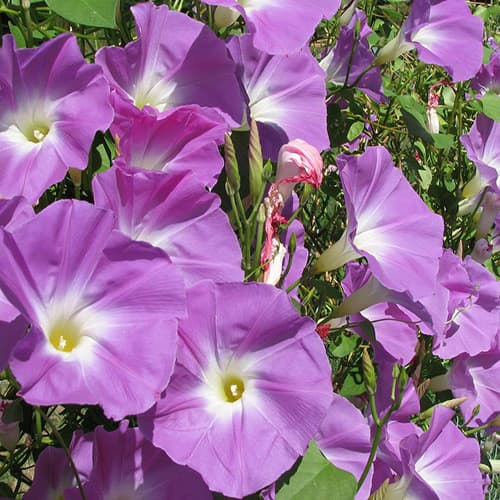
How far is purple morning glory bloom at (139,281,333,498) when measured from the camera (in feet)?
2.51

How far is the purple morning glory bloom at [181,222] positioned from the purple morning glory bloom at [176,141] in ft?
0.10

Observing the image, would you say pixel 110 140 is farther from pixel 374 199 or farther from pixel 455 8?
pixel 455 8

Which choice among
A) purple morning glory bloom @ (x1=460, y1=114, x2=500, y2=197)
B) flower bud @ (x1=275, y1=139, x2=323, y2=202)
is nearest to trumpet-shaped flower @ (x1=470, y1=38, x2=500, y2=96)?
purple morning glory bloom @ (x1=460, y1=114, x2=500, y2=197)

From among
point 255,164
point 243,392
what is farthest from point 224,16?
point 243,392

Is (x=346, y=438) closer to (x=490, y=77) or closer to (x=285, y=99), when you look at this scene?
(x=285, y=99)

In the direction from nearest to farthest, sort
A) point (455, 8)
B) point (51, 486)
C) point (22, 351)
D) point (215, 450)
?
point (22, 351)
point (215, 450)
point (51, 486)
point (455, 8)

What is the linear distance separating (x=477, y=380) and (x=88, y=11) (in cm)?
83

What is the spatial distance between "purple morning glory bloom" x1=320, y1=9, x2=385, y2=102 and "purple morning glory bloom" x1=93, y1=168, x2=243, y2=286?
0.53 m

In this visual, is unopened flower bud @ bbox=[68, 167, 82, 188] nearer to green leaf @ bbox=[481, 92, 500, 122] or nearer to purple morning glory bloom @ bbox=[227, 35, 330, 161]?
purple morning glory bloom @ bbox=[227, 35, 330, 161]

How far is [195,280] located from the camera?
82cm

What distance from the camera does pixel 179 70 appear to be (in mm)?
918

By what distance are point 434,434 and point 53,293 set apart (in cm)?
63

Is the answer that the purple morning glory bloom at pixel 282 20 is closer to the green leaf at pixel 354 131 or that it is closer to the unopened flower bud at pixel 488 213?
the green leaf at pixel 354 131

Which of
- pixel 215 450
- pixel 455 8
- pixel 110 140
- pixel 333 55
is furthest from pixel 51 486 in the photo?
pixel 455 8
